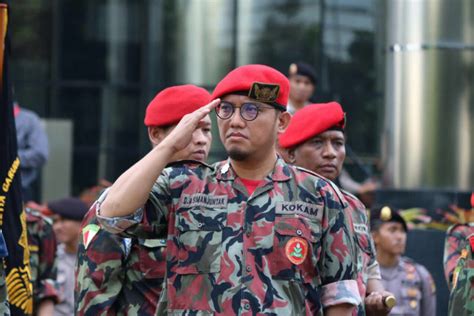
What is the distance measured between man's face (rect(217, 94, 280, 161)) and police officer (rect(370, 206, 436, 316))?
507cm

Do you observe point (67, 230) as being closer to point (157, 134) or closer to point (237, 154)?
point (157, 134)

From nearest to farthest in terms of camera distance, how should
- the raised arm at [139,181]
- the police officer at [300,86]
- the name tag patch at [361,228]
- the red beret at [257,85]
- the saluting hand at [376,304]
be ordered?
the raised arm at [139,181]
the red beret at [257,85]
the saluting hand at [376,304]
the name tag patch at [361,228]
the police officer at [300,86]

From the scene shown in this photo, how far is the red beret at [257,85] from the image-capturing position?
19.5ft

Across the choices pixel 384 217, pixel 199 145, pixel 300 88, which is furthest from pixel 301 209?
pixel 300 88

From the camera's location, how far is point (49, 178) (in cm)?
1797

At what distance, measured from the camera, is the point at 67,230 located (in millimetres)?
12055

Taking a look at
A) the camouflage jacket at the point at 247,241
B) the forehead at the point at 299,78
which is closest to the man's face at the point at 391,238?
the forehead at the point at 299,78

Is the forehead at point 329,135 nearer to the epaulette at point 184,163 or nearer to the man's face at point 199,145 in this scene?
the man's face at point 199,145

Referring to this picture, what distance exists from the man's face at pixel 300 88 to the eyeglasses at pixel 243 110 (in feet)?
18.0

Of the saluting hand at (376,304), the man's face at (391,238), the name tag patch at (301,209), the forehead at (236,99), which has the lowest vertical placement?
the man's face at (391,238)

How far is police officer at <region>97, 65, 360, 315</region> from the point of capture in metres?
5.79

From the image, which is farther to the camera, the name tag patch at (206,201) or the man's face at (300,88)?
the man's face at (300,88)

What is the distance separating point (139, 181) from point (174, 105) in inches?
71.7

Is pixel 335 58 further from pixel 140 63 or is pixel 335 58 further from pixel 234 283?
pixel 234 283
